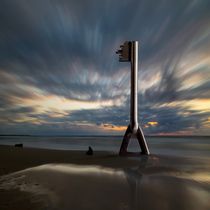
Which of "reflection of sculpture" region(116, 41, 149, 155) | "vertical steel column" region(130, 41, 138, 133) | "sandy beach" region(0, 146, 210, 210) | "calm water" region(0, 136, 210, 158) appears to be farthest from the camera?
"calm water" region(0, 136, 210, 158)

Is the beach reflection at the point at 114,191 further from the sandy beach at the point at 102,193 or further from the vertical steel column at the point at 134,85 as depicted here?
the vertical steel column at the point at 134,85

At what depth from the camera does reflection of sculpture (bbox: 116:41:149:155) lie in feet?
26.9

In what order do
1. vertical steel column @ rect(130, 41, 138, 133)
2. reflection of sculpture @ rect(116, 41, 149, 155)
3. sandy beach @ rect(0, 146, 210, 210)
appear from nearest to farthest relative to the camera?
1. sandy beach @ rect(0, 146, 210, 210)
2. reflection of sculpture @ rect(116, 41, 149, 155)
3. vertical steel column @ rect(130, 41, 138, 133)

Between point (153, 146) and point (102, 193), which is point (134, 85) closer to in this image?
point (102, 193)

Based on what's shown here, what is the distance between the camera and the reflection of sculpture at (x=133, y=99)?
8195 millimetres

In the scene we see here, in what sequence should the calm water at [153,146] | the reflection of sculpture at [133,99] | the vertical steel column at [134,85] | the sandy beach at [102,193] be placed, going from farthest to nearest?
the calm water at [153,146] → the vertical steel column at [134,85] → the reflection of sculpture at [133,99] → the sandy beach at [102,193]

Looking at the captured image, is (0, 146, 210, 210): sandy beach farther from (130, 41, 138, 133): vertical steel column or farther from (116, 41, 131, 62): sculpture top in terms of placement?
(116, 41, 131, 62): sculpture top

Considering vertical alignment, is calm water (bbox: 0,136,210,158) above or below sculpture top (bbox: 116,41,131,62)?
below

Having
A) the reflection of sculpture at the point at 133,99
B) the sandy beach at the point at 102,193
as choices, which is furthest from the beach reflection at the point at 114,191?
the reflection of sculpture at the point at 133,99

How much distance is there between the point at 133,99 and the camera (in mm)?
8461

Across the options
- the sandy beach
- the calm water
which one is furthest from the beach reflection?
the calm water

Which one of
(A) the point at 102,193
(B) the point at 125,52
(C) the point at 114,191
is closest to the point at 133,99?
(B) the point at 125,52

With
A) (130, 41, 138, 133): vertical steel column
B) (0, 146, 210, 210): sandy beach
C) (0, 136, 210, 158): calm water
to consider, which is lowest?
(0, 146, 210, 210): sandy beach

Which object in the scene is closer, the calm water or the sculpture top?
the sculpture top
